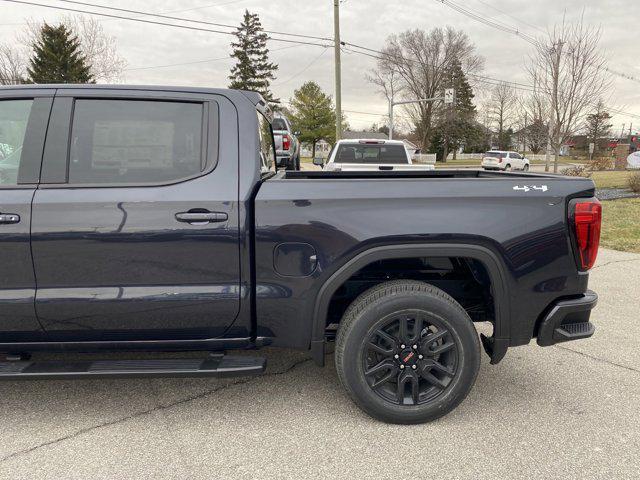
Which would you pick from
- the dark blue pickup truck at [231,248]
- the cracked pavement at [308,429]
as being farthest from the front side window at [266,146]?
the cracked pavement at [308,429]

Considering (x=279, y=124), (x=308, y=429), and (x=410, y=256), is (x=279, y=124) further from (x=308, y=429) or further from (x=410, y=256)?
(x=308, y=429)

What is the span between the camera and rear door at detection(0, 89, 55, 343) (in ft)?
8.23

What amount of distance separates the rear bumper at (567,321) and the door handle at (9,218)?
9.78ft

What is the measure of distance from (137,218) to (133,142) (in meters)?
0.48

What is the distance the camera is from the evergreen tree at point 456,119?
5359 centimetres

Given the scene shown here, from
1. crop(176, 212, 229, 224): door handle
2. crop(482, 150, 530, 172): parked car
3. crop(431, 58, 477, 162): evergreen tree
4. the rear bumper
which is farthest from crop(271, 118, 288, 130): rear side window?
crop(431, 58, 477, 162): evergreen tree

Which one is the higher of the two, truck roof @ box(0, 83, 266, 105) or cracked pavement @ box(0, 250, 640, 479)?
truck roof @ box(0, 83, 266, 105)

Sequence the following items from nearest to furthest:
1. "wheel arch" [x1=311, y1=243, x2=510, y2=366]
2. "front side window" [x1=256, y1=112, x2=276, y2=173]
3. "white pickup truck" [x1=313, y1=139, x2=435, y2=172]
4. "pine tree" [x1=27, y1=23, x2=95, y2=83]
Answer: "wheel arch" [x1=311, y1=243, x2=510, y2=366] < "front side window" [x1=256, y1=112, x2=276, y2=173] < "white pickup truck" [x1=313, y1=139, x2=435, y2=172] < "pine tree" [x1=27, y1=23, x2=95, y2=83]

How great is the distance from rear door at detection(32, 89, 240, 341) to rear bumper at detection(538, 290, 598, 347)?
5.89ft

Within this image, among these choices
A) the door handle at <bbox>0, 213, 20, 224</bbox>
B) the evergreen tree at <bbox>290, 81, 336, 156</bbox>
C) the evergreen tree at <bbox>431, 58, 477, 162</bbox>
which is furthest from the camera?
the evergreen tree at <bbox>290, 81, 336, 156</bbox>

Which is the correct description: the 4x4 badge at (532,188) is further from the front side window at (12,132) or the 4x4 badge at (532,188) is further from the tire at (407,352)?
the front side window at (12,132)

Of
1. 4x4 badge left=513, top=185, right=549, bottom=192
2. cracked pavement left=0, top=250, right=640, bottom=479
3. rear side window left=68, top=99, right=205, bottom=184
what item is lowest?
cracked pavement left=0, top=250, right=640, bottom=479

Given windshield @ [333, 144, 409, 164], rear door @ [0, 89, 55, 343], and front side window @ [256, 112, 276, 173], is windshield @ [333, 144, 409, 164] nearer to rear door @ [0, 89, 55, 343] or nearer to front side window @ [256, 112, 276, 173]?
front side window @ [256, 112, 276, 173]

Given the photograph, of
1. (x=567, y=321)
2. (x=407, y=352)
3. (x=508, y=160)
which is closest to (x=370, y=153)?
(x=567, y=321)
